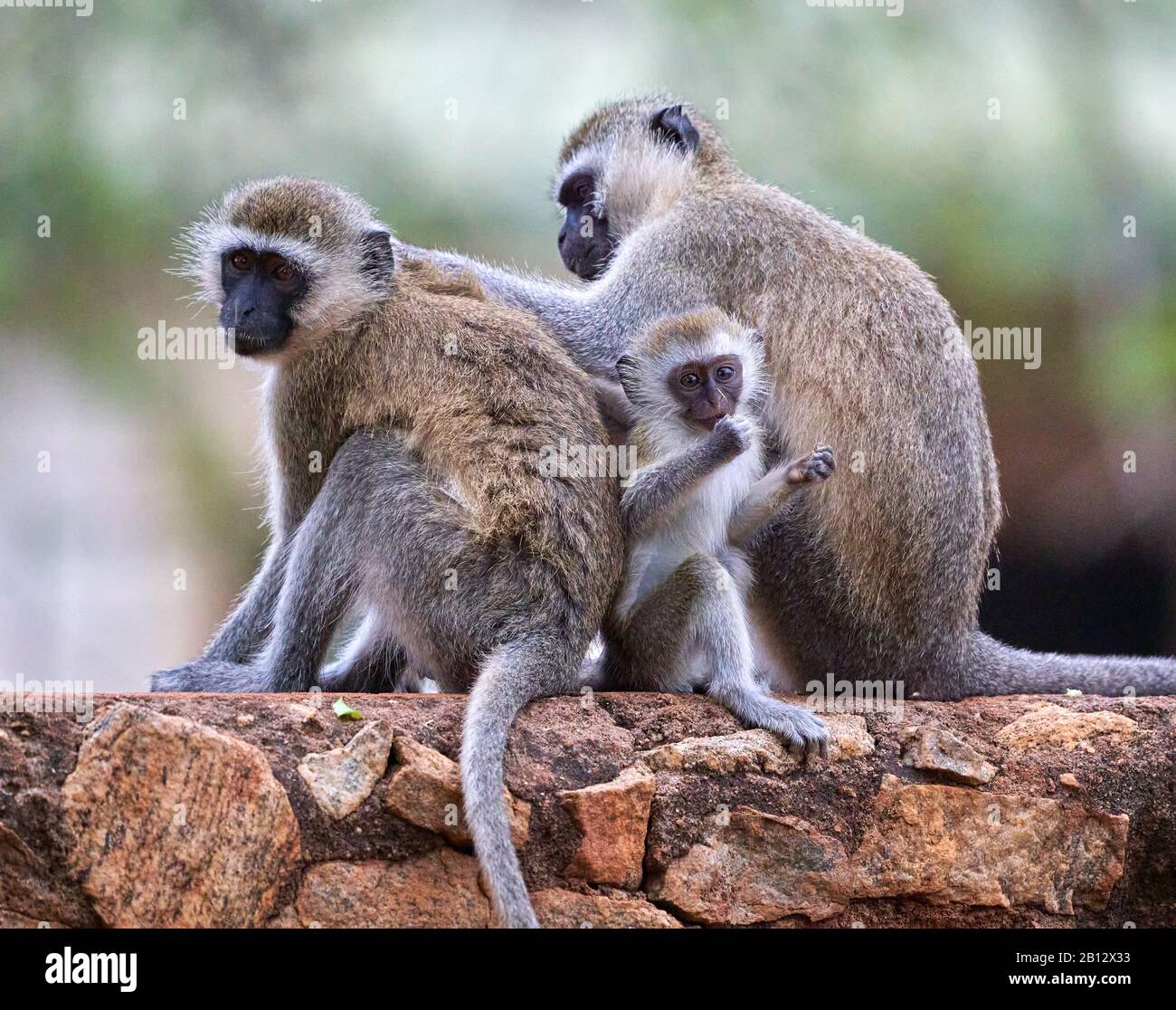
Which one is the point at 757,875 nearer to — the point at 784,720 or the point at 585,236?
the point at 784,720

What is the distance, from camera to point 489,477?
501cm

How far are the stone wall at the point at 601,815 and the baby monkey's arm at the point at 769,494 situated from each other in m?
0.84

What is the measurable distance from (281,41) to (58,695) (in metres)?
10.1

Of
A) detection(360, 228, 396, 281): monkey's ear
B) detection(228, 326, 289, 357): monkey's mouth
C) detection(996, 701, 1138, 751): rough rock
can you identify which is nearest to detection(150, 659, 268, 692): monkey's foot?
detection(228, 326, 289, 357): monkey's mouth

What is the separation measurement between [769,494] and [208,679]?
230 cm

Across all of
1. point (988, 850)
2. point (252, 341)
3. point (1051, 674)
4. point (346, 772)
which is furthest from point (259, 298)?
point (1051, 674)

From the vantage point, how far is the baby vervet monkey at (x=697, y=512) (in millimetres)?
5172

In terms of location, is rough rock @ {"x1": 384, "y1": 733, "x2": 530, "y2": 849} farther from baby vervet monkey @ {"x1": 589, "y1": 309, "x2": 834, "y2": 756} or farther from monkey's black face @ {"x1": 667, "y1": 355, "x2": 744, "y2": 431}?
monkey's black face @ {"x1": 667, "y1": 355, "x2": 744, "y2": 431}

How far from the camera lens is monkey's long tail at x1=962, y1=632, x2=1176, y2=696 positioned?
19.6 ft

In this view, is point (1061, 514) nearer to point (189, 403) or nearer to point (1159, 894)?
point (1159, 894)

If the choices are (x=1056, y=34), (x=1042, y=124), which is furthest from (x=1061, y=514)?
(x=1056, y=34)

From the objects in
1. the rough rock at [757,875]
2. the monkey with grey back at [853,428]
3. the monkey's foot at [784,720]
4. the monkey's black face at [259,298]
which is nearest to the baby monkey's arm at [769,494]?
the monkey with grey back at [853,428]

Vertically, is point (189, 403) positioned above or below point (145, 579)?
above

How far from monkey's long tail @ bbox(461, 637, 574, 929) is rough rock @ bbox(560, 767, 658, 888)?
13.3 inches
